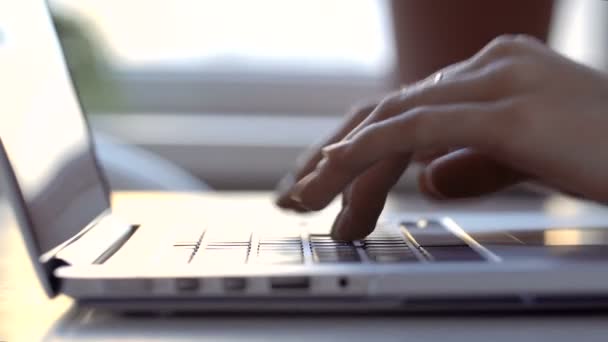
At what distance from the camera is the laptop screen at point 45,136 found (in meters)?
0.46

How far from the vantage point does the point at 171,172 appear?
129 cm

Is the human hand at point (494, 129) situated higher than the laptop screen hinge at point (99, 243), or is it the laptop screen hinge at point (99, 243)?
the human hand at point (494, 129)

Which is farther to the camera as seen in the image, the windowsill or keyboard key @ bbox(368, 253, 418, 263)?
the windowsill

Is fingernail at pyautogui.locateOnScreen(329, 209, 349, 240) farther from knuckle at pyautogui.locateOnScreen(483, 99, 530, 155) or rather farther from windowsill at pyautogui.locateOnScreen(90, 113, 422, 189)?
windowsill at pyautogui.locateOnScreen(90, 113, 422, 189)

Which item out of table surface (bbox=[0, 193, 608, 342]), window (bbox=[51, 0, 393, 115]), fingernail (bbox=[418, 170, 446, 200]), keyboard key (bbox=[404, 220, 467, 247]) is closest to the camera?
table surface (bbox=[0, 193, 608, 342])

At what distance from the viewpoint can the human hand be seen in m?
0.47

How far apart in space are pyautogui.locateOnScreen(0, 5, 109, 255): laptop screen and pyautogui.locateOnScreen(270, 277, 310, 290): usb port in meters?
0.15

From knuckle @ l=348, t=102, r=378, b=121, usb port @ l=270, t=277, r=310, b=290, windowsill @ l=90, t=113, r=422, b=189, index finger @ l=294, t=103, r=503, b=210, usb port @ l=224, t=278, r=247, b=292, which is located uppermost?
index finger @ l=294, t=103, r=503, b=210

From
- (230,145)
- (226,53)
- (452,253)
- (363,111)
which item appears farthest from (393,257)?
(226,53)

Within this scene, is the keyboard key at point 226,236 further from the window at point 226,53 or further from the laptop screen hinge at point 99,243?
the window at point 226,53

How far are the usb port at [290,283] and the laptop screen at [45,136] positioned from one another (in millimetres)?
152

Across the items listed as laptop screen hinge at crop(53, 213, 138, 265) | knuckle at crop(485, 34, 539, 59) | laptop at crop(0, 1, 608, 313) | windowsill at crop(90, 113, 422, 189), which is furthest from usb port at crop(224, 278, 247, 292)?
windowsill at crop(90, 113, 422, 189)

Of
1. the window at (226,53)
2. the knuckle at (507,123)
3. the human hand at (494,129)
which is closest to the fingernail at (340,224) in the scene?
the human hand at (494,129)

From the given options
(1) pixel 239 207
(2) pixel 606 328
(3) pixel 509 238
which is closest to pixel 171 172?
(1) pixel 239 207
